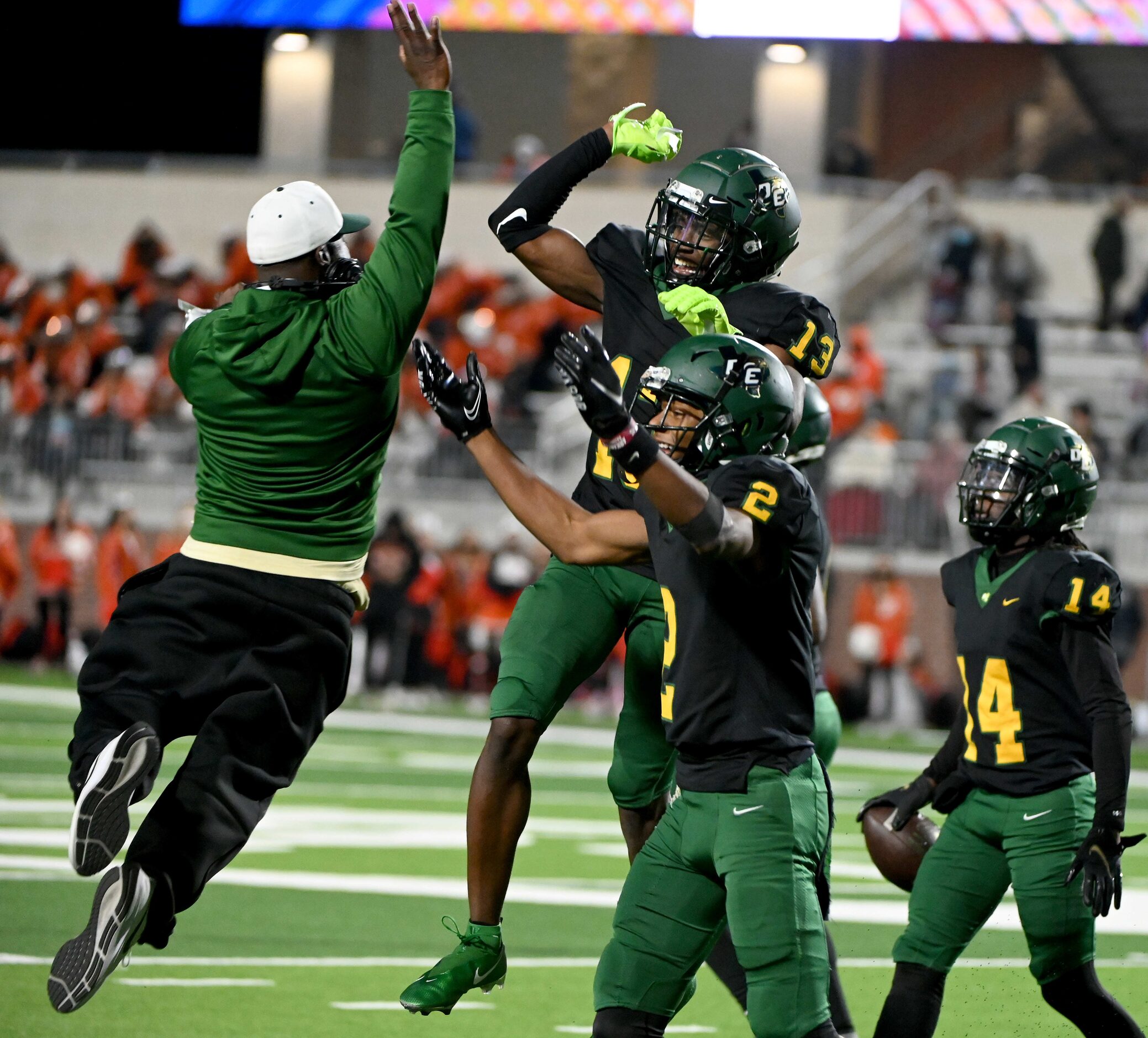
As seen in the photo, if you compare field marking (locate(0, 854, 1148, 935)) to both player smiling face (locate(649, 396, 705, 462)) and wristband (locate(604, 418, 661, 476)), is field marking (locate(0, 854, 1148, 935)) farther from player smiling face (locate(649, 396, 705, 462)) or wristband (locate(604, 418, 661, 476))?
wristband (locate(604, 418, 661, 476))

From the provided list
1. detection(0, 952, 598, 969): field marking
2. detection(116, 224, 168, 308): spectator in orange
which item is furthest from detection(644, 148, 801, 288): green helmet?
detection(116, 224, 168, 308): spectator in orange

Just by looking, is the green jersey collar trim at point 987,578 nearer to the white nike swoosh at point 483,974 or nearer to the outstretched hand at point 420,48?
the white nike swoosh at point 483,974

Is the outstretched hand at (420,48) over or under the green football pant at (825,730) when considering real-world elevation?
over

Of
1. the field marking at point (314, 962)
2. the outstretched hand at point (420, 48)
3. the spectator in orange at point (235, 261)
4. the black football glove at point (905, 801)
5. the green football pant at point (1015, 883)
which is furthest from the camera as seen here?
the spectator in orange at point (235, 261)

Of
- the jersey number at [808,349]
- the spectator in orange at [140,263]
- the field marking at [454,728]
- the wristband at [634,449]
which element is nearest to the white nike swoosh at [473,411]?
the wristband at [634,449]

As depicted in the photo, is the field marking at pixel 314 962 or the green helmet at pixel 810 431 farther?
the field marking at pixel 314 962

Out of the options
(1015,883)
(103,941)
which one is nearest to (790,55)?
(1015,883)

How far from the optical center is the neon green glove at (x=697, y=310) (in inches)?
188

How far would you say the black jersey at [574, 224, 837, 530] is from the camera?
4914 mm

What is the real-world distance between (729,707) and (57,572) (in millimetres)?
13985

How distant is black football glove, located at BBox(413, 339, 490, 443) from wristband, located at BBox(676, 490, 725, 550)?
66 cm

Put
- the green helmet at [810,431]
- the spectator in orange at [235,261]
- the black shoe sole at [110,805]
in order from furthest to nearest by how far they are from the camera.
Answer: the spectator in orange at [235,261] < the green helmet at [810,431] < the black shoe sole at [110,805]

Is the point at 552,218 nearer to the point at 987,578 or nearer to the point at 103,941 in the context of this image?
the point at 987,578

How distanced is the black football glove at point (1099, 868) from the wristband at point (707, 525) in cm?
148
